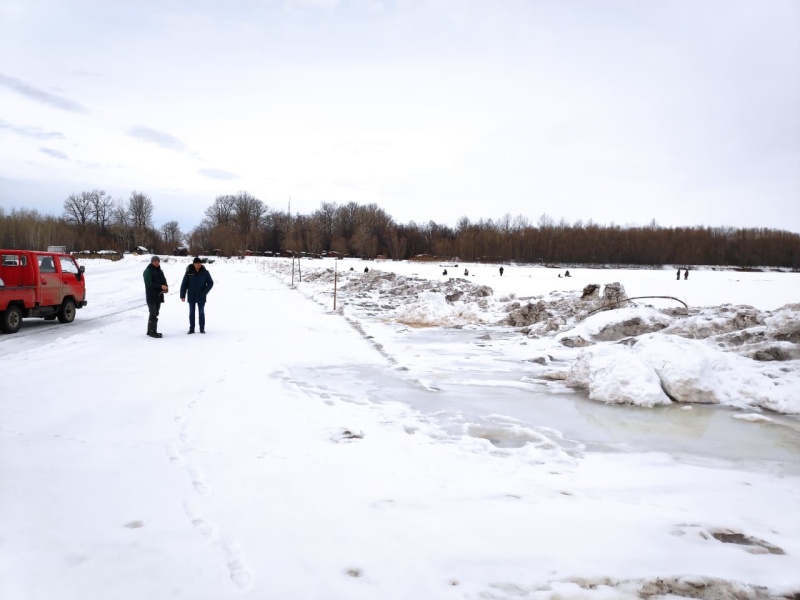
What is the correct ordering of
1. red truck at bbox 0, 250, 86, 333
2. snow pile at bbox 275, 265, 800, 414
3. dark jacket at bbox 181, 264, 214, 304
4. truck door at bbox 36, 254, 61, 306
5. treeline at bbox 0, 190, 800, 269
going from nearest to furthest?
snow pile at bbox 275, 265, 800, 414 < red truck at bbox 0, 250, 86, 333 < dark jacket at bbox 181, 264, 214, 304 < truck door at bbox 36, 254, 61, 306 < treeline at bbox 0, 190, 800, 269

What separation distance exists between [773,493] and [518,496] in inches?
83.8

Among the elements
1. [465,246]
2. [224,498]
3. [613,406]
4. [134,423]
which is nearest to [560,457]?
[613,406]

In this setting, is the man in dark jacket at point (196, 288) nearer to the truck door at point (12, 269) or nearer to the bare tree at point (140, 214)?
the truck door at point (12, 269)

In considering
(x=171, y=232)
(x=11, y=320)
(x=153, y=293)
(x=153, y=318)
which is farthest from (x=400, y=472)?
(x=171, y=232)

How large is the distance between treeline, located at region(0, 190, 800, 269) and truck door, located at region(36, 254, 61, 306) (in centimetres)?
8288

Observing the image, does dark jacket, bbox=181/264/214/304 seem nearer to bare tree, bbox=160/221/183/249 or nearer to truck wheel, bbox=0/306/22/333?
truck wheel, bbox=0/306/22/333

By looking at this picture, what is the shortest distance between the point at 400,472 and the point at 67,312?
1221 centimetres

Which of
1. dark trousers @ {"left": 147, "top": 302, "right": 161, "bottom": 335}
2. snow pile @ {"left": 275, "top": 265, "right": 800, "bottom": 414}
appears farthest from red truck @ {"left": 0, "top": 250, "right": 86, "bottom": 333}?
snow pile @ {"left": 275, "top": 265, "right": 800, "bottom": 414}

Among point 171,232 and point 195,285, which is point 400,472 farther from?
point 171,232

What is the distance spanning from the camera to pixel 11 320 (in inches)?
441

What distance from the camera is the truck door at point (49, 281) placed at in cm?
1224

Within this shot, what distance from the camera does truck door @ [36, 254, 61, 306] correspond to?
12242mm

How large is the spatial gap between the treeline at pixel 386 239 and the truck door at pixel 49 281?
82884mm

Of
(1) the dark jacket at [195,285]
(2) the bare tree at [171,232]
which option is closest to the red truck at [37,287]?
(1) the dark jacket at [195,285]
